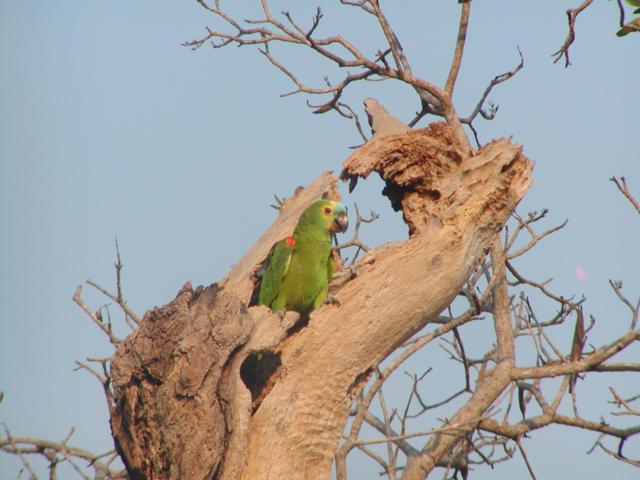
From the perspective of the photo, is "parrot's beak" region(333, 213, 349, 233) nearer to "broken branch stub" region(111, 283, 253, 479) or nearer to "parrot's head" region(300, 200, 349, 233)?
"parrot's head" region(300, 200, 349, 233)

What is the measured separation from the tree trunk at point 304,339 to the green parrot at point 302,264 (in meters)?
0.12

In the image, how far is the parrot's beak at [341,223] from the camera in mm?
4805

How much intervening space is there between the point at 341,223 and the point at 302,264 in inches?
15.0

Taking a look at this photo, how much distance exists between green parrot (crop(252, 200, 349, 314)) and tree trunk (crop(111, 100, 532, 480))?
12 centimetres

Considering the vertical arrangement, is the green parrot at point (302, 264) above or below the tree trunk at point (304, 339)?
above

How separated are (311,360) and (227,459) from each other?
0.73 metres

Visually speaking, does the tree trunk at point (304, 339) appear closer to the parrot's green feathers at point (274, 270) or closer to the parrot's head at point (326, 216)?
the parrot's green feathers at point (274, 270)

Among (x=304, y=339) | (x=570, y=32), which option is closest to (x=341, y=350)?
(x=304, y=339)

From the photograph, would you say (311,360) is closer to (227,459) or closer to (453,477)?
(227,459)

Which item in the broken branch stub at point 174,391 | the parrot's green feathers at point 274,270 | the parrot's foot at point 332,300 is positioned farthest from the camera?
the parrot's green feathers at point 274,270

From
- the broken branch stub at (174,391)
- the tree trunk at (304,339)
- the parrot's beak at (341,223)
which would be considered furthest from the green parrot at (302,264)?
the broken branch stub at (174,391)

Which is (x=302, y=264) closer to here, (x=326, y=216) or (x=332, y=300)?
(x=326, y=216)

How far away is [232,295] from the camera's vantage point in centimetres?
397

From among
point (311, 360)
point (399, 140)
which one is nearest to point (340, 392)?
point (311, 360)
